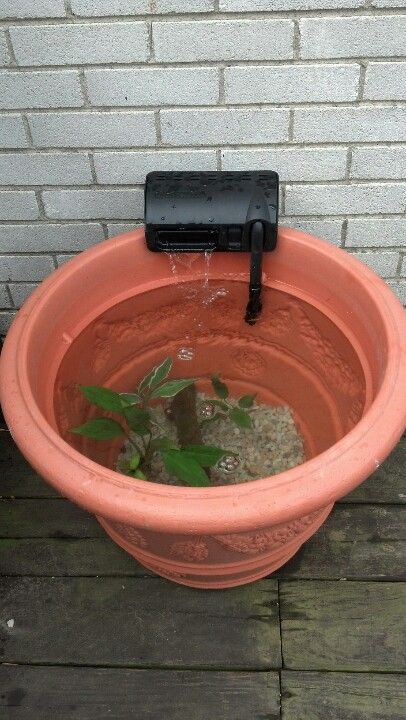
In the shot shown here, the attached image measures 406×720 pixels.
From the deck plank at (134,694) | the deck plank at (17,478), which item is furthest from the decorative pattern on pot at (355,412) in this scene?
the deck plank at (17,478)

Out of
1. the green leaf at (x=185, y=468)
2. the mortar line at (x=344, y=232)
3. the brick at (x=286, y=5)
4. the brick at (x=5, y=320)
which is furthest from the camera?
the brick at (x=5, y=320)

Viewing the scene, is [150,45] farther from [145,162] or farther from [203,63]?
[145,162]

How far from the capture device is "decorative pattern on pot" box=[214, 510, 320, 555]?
3.29 ft

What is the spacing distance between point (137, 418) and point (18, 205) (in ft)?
1.97

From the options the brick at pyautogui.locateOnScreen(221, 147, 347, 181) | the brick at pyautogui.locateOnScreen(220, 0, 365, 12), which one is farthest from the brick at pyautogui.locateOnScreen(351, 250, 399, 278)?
the brick at pyautogui.locateOnScreen(220, 0, 365, 12)

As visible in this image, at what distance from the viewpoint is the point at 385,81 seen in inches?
46.1

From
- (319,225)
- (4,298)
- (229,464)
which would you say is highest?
(319,225)

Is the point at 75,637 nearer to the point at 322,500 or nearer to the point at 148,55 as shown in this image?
the point at 322,500

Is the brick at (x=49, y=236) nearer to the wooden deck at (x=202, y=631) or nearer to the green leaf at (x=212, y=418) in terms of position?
the green leaf at (x=212, y=418)

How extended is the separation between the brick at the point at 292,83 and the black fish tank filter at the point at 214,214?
155 mm

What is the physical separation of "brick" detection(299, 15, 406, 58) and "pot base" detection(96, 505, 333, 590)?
86 cm

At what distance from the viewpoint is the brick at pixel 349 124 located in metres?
1.21

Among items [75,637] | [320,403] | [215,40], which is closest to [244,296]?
[320,403]

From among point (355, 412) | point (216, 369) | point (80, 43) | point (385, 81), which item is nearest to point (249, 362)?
point (216, 369)
